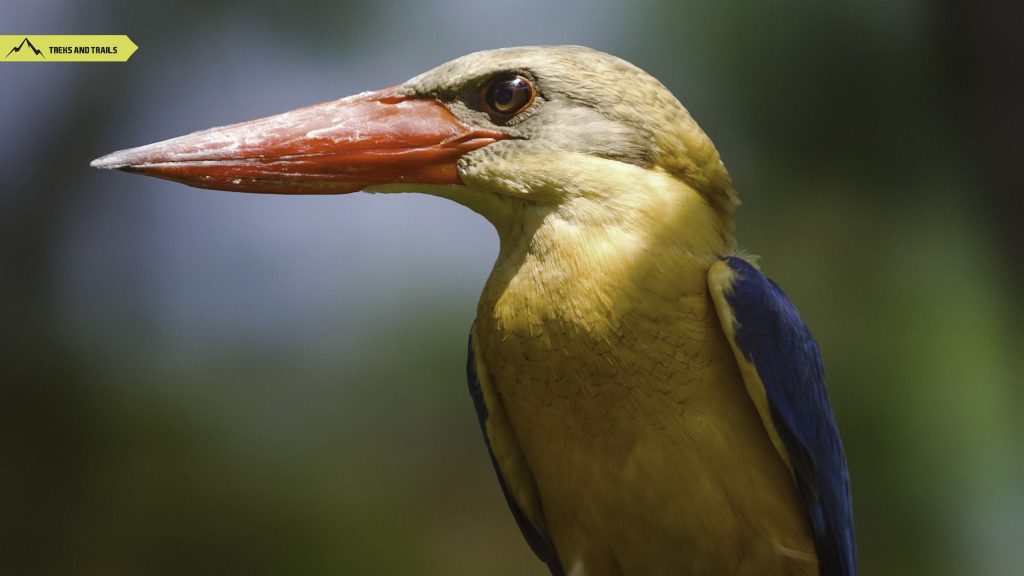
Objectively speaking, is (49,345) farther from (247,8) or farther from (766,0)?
(766,0)

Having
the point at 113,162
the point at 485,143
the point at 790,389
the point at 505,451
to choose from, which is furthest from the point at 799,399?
the point at 113,162

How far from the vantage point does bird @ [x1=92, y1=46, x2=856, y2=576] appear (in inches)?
45.2

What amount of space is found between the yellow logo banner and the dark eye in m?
1.43

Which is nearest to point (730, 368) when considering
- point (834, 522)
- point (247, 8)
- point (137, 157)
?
point (834, 522)

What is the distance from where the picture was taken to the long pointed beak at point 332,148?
46.4 inches

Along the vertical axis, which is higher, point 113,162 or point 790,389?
point 113,162

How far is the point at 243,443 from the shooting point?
2834mm

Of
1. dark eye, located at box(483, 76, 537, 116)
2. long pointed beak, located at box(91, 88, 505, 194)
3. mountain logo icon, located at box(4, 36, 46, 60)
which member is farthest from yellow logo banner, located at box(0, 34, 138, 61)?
dark eye, located at box(483, 76, 537, 116)

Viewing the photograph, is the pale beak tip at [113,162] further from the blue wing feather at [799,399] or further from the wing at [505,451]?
the blue wing feather at [799,399]

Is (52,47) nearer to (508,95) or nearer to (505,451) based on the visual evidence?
(508,95)

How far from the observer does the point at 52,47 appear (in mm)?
2084

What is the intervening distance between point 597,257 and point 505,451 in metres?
0.42

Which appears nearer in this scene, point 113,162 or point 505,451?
point 113,162

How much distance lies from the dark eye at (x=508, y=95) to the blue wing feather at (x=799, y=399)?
0.41 m
